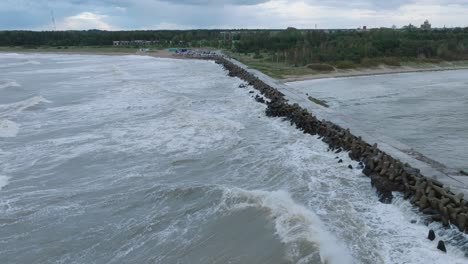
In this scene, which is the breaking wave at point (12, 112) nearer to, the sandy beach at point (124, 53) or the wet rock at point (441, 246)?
the wet rock at point (441, 246)

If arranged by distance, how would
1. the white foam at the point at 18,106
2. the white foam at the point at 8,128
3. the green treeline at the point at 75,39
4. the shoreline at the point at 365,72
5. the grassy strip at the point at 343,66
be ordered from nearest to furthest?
1. the white foam at the point at 8,128
2. the white foam at the point at 18,106
3. the shoreline at the point at 365,72
4. the grassy strip at the point at 343,66
5. the green treeline at the point at 75,39

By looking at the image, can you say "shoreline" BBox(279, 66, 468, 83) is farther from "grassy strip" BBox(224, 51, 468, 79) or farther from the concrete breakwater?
A: the concrete breakwater

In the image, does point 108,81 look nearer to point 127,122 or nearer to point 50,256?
point 127,122

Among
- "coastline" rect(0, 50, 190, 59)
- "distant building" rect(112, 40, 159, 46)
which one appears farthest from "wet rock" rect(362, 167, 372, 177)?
"distant building" rect(112, 40, 159, 46)

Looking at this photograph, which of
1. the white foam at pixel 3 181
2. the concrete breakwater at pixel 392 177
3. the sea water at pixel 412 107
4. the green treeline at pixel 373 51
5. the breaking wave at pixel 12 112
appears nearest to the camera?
the concrete breakwater at pixel 392 177

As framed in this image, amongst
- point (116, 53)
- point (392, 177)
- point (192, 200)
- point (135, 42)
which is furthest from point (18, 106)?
point (135, 42)

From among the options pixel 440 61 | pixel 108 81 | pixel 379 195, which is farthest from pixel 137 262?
pixel 440 61

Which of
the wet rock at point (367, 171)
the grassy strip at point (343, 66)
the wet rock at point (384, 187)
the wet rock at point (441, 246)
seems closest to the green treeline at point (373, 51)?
the grassy strip at point (343, 66)
